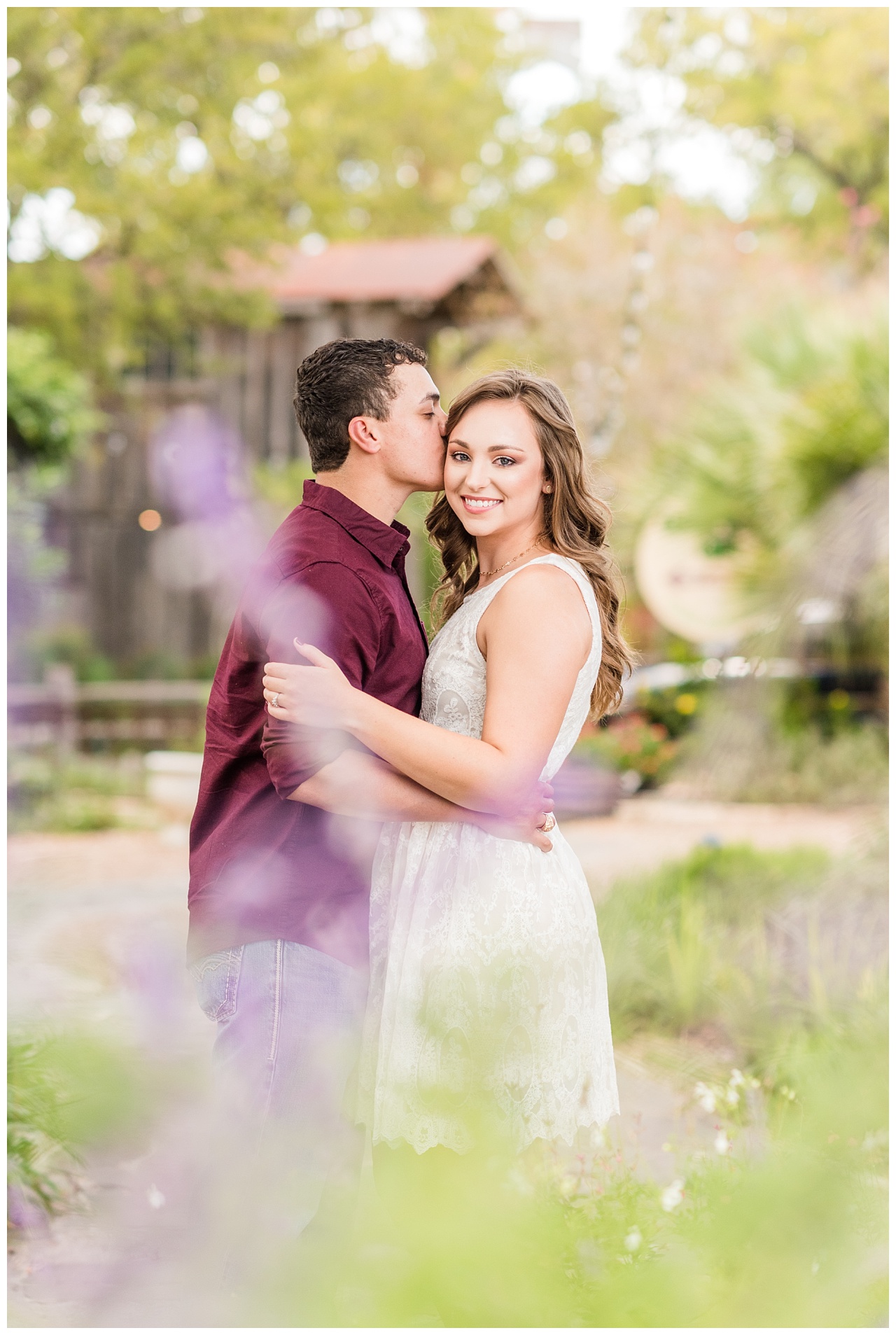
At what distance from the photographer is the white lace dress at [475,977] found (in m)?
2.15

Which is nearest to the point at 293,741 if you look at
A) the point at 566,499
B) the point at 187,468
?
the point at 566,499

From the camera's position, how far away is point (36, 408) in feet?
27.7

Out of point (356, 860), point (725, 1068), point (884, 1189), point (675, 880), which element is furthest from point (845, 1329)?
point (675, 880)

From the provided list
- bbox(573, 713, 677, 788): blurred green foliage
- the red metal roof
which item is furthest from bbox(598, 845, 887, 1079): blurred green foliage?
the red metal roof

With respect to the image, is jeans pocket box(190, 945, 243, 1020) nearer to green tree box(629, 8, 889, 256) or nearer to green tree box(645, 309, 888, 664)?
green tree box(645, 309, 888, 664)

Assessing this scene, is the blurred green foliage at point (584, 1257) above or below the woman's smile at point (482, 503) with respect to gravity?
below

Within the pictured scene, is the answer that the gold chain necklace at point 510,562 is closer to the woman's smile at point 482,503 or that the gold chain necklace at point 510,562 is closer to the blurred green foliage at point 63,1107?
the woman's smile at point 482,503

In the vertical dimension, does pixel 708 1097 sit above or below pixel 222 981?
below

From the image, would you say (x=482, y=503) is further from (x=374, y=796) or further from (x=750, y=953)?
(x=750, y=953)

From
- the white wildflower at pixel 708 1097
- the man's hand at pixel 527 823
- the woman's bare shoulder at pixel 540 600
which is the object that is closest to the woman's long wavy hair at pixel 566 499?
the woman's bare shoulder at pixel 540 600

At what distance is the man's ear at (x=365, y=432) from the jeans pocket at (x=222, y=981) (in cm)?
91

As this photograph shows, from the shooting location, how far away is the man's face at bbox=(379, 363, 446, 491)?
7.30 ft

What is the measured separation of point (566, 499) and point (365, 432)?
0.39 metres

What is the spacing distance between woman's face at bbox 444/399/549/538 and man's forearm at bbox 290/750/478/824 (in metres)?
0.48
